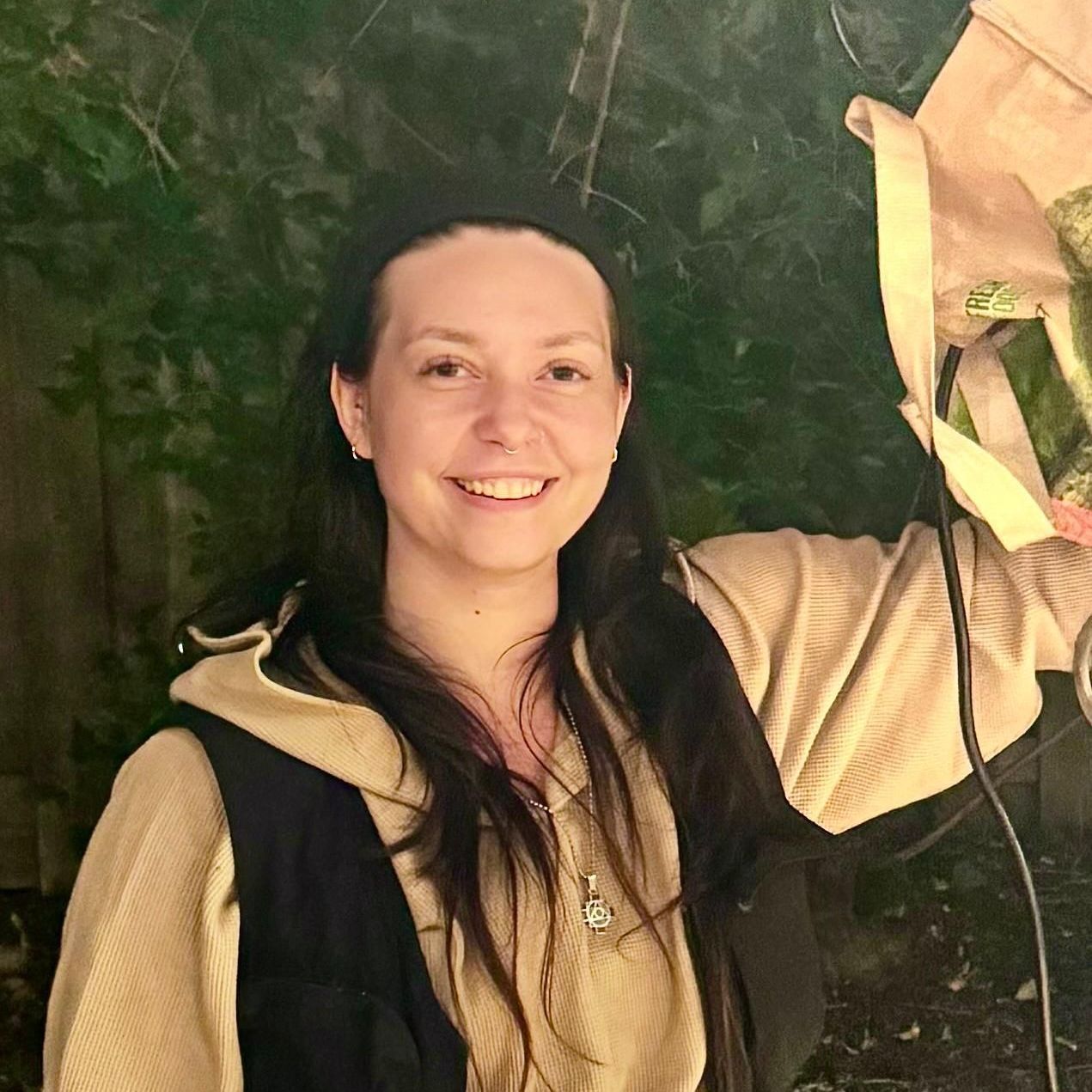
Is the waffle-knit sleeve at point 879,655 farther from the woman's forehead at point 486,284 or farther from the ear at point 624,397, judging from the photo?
the woman's forehead at point 486,284

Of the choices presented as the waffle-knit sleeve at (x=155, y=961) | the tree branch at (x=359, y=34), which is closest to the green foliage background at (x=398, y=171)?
the tree branch at (x=359, y=34)

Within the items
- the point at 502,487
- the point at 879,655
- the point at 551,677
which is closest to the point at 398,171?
the point at 502,487

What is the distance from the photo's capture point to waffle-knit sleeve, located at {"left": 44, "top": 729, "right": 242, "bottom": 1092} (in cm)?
72

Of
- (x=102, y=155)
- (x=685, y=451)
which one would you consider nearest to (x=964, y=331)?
(x=685, y=451)

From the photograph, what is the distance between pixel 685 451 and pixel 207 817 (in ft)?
1.44

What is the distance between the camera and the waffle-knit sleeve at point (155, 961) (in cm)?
72

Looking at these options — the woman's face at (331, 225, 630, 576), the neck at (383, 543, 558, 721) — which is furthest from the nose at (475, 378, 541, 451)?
the neck at (383, 543, 558, 721)

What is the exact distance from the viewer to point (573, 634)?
90cm

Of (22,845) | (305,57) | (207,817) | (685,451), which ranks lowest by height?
(22,845)

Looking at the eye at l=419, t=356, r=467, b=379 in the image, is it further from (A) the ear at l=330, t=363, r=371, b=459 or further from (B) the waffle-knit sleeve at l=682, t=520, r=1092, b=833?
(B) the waffle-knit sleeve at l=682, t=520, r=1092, b=833

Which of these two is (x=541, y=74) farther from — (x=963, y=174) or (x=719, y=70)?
(x=963, y=174)

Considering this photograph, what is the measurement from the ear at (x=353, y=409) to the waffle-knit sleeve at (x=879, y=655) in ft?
0.86

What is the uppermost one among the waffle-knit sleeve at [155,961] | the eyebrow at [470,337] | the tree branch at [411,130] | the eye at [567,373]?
the tree branch at [411,130]

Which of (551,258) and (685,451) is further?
(685,451)
